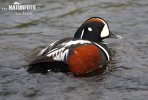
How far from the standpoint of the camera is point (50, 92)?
7109 millimetres

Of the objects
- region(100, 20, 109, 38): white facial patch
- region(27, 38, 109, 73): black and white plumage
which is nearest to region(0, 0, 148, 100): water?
region(27, 38, 109, 73): black and white plumage

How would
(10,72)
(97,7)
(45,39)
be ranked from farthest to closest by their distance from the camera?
(97,7)
(45,39)
(10,72)

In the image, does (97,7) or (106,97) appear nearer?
(106,97)

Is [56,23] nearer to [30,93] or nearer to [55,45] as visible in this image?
[55,45]

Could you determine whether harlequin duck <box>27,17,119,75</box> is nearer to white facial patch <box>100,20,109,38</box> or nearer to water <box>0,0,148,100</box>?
water <box>0,0,148,100</box>

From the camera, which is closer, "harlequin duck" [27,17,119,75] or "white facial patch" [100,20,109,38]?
"harlequin duck" [27,17,119,75]

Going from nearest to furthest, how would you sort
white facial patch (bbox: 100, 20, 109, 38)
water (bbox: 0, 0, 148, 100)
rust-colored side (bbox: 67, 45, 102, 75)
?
water (bbox: 0, 0, 148, 100)
rust-colored side (bbox: 67, 45, 102, 75)
white facial patch (bbox: 100, 20, 109, 38)

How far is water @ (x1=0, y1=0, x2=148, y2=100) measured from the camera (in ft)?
23.5

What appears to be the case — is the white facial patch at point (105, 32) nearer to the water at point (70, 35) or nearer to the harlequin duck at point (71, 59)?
the water at point (70, 35)

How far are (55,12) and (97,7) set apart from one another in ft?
3.29

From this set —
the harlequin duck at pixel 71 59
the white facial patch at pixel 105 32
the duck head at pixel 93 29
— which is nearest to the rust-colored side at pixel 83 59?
the harlequin duck at pixel 71 59

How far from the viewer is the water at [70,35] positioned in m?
7.15

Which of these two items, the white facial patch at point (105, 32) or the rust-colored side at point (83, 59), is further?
the white facial patch at point (105, 32)

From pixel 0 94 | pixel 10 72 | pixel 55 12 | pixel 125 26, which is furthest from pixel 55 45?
pixel 55 12
